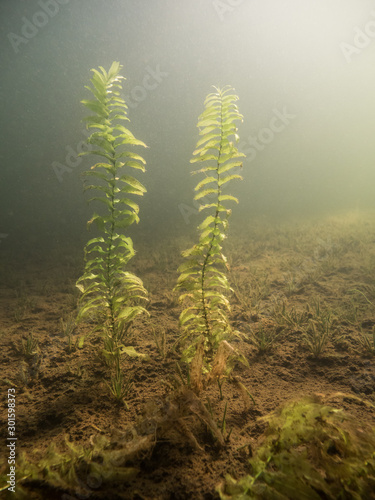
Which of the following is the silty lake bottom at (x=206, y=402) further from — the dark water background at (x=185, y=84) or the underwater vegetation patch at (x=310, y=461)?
the dark water background at (x=185, y=84)

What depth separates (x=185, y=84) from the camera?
31.0m

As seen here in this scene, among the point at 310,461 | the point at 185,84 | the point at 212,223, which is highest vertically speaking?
the point at 185,84

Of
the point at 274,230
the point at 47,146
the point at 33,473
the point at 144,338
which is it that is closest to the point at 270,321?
the point at 144,338

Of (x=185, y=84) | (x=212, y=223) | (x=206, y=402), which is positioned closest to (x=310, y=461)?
(x=206, y=402)

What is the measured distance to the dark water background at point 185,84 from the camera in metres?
22.8

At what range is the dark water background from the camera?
2278cm

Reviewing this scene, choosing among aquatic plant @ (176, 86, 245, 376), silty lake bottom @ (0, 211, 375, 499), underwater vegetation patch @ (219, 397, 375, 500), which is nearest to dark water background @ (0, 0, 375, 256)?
silty lake bottom @ (0, 211, 375, 499)

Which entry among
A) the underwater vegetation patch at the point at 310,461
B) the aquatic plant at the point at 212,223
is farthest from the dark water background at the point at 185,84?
the underwater vegetation patch at the point at 310,461

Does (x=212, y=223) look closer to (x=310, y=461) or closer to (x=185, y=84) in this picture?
(x=310, y=461)

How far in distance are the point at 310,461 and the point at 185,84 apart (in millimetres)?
37182

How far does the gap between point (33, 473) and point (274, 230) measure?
10.2 metres

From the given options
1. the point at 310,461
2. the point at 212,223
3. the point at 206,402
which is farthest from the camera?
the point at 212,223

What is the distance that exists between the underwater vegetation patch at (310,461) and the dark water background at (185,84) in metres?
15.7

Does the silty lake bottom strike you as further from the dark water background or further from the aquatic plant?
the dark water background
